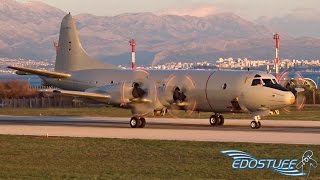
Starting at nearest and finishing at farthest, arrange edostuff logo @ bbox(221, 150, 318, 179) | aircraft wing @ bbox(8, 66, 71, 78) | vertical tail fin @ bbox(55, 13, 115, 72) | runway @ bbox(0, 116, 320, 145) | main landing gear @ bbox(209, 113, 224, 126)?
edostuff logo @ bbox(221, 150, 318, 179), runway @ bbox(0, 116, 320, 145), main landing gear @ bbox(209, 113, 224, 126), aircraft wing @ bbox(8, 66, 71, 78), vertical tail fin @ bbox(55, 13, 115, 72)

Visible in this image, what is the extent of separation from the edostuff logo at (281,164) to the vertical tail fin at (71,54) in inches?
979

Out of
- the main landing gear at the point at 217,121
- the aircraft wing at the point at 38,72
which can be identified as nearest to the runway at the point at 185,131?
the main landing gear at the point at 217,121

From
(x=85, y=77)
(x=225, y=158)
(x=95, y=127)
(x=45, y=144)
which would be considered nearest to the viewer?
(x=225, y=158)

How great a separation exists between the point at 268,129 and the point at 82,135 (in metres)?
10.5

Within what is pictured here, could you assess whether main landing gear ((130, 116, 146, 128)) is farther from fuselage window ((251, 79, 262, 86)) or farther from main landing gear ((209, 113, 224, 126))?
fuselage window ((251, 79, 262, 86))

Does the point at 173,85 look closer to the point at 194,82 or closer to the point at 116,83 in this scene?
the point at 194,82

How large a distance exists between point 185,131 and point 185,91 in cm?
490

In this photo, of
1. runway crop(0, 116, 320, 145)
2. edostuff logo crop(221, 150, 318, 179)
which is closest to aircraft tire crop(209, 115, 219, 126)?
runway crop(0, 116, 320, 145)

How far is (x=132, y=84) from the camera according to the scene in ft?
143

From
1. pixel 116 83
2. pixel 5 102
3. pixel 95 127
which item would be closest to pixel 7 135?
pixel 95 127

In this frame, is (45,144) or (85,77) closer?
(45,144)

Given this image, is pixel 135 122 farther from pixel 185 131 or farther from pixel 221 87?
pixel 221 87

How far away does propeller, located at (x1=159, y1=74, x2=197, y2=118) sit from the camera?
4262 centimetres

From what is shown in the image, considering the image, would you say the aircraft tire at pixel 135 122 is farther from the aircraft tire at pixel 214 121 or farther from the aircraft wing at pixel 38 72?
the aircraft wing at pixel 38 72
